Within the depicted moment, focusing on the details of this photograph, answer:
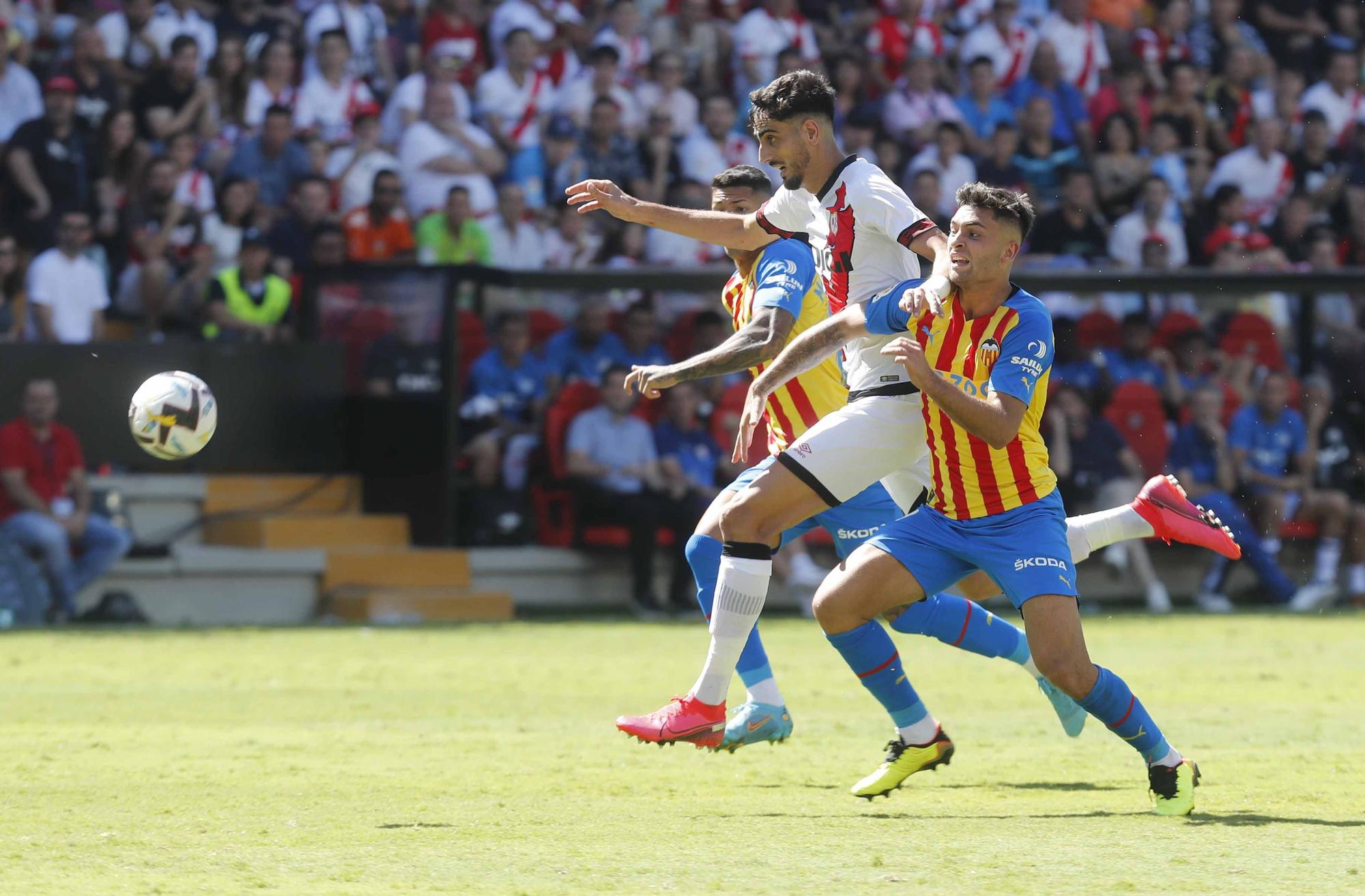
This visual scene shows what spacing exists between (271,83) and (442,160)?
1538 mm

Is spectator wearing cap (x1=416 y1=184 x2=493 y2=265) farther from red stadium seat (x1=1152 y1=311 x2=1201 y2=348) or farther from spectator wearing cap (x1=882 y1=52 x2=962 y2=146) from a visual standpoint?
red stadium seat (x1=1152 y1=311 x2=1201 y2=348)

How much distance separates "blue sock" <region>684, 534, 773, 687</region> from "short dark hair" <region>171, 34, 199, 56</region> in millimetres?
9344

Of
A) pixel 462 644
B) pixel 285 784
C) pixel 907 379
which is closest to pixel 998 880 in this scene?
pixel 907 379

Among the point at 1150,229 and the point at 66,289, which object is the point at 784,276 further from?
the point at 1150,229

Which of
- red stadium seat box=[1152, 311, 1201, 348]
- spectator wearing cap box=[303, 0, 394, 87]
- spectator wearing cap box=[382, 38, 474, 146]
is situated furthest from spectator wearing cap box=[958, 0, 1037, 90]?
spectator wearing cap box=[303, 0, 394, 87]

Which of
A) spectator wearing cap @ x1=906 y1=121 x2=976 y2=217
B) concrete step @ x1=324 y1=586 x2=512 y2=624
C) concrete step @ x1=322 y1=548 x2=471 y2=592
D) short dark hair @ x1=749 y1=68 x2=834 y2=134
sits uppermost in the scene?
spectator wearing cap @ x1=906 y1=121 x2=976 y2=217

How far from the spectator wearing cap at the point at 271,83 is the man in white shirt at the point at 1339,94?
9980 mm

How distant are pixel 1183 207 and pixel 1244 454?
3.00 m

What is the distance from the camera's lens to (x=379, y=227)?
14.4m

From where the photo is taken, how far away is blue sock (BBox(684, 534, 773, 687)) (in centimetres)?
695

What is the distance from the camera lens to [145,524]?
1327cm

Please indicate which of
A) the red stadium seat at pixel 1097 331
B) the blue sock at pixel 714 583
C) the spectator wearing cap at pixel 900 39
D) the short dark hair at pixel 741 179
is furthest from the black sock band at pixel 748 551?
the spectator wearing cap at pixel 900 39

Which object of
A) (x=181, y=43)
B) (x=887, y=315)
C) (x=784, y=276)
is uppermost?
(x=181, y=43)

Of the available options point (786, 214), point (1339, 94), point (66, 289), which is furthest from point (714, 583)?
point (1339, 94)
